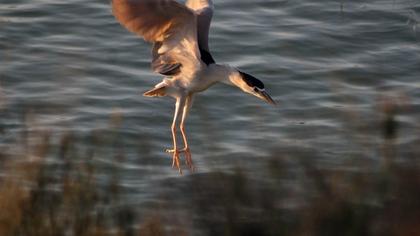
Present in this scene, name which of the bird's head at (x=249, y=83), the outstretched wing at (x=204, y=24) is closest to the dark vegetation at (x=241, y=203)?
the bird's head at (x=249, y=83)

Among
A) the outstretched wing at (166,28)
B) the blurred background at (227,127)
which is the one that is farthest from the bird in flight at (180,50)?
the blurred background at (227,127)

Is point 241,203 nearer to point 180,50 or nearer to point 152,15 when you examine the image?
point 152,15

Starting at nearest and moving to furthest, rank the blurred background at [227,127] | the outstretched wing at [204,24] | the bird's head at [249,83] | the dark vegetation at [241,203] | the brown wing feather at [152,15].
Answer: the dark vegetation at [241,203] → the blurred background at [227,127] → the brown wing feather at [152,15] → the bird's head at [249,83] → the outstretched wing at [204,24]

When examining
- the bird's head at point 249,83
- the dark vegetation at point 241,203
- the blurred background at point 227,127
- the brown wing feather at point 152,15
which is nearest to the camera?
the dark vegetation at point 241,203

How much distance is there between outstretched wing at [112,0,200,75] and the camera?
26.6 feet

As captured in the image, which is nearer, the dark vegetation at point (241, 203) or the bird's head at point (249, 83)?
the dark vegetation at point (241, 203)

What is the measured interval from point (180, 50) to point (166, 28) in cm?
23

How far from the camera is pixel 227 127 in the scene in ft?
35.0

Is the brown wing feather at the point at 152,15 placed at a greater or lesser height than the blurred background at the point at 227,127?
greater

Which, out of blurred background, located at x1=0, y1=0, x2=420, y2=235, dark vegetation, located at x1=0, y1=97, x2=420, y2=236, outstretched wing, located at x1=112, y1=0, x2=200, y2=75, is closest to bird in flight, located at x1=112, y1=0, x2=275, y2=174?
outstretched wing, located at x1=112, y1=0, x2=200, y2=75

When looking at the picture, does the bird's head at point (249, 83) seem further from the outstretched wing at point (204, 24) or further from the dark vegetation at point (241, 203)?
the dark vegetation at point (241, 203)

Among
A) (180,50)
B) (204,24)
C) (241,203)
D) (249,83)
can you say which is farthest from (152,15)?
(241,203)

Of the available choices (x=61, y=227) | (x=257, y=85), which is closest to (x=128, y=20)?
(x=257, y=85)

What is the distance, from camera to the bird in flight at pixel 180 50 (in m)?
8.16
